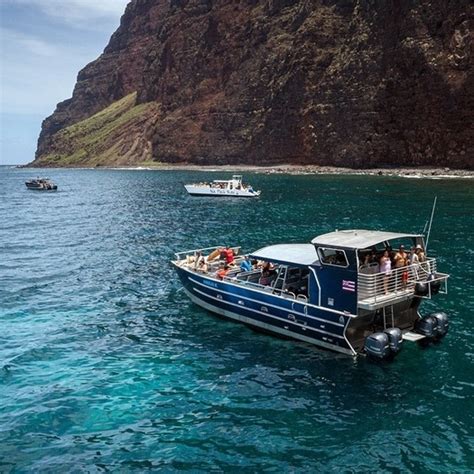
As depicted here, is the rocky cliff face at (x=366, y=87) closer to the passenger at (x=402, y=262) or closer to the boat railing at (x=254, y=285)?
the boat railing at (x=254, y=285)

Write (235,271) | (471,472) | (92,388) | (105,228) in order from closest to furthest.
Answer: (471,472), (92,388), (235,271), (105,228)

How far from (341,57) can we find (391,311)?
154202 millimetres

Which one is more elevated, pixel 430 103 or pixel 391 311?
pixel 430 103

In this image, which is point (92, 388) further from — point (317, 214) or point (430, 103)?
point (430, 103)

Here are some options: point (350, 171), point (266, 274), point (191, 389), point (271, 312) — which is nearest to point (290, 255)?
point (266, 274)

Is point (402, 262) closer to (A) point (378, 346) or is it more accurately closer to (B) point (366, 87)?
(A) point (378, 346)

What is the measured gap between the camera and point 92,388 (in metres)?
22.0

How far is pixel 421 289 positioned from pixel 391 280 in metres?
1.47

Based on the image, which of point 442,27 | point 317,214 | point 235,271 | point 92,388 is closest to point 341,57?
point 442,27

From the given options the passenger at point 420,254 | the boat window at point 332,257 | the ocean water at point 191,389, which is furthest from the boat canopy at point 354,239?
the ocean water at point 191,389

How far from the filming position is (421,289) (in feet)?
82.5

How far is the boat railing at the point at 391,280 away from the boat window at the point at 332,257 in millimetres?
1014

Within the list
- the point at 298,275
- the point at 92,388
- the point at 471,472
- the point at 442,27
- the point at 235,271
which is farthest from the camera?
the point at 442,27

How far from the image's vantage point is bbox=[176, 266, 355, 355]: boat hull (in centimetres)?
2486
